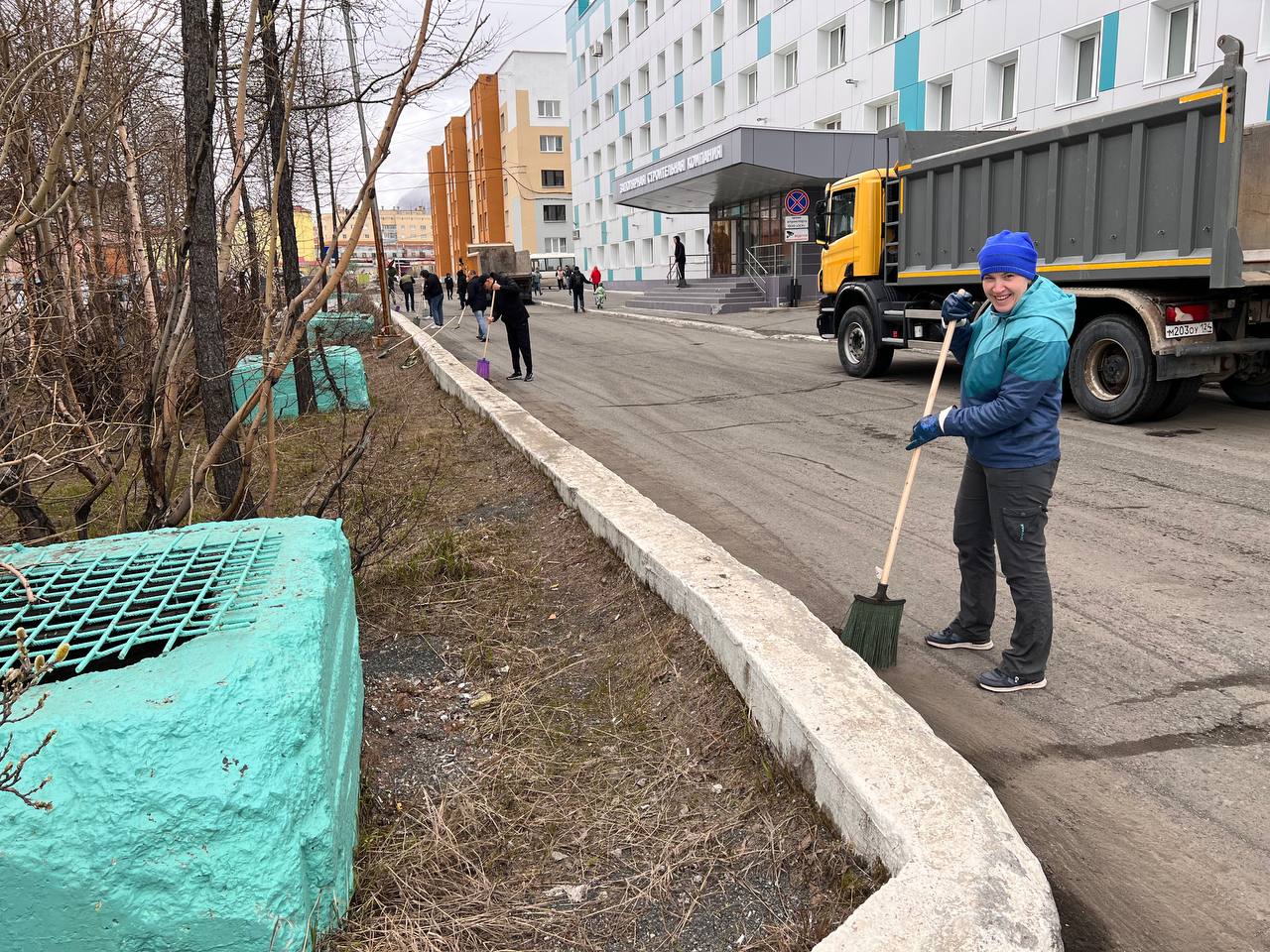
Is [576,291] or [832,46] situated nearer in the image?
[832,46]

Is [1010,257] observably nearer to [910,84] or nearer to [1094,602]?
[1094,602]

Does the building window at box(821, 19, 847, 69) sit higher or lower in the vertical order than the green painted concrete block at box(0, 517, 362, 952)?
higher

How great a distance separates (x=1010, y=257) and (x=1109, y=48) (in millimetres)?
18334

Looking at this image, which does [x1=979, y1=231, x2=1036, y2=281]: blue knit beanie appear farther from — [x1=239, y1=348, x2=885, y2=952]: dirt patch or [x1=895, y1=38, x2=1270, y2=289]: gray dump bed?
[x1=895, y1=38, x2=1270, y2=289]: gray dump bed

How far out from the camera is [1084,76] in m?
19.5

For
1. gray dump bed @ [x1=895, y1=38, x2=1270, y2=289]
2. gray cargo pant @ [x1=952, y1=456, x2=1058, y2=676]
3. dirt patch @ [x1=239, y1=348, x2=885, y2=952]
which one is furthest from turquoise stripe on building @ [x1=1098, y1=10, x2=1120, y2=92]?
dirt patch @ [x1=239, y1=348, x2=885, y2=952]

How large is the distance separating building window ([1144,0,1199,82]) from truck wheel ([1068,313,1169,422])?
37.1 ft

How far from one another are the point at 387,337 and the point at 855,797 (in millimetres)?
20084

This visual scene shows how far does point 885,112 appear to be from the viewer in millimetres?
26844

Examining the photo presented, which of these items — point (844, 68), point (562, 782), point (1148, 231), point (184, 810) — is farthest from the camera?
point (844, 68)

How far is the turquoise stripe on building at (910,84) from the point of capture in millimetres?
24250

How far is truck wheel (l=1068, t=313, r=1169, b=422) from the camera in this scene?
8.73 meters

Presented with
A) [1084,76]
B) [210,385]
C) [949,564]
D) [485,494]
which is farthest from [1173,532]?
[1084,76]

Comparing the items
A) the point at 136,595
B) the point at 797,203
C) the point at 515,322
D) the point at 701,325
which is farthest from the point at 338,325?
the point at 701,325
